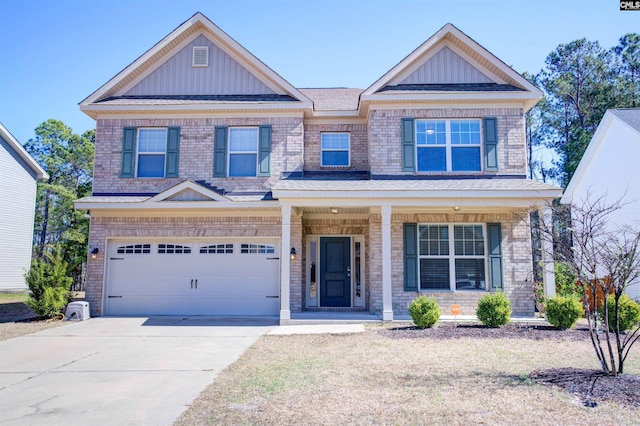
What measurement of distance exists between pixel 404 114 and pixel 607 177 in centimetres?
1084

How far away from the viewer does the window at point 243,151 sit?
1316cm

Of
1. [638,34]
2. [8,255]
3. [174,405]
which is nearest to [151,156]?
[174,405]

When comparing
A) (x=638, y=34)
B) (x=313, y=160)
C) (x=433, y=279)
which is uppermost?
(x=638, y=34)

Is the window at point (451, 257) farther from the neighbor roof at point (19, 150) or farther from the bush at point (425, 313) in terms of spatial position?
the neighbor roof at point (19, 150)

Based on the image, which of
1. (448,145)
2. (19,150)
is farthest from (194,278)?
(19,150)

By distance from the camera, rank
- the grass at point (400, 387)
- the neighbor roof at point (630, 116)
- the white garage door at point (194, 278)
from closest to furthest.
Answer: the grass at point (400, 387) < the white garage door at point (194, 278) < the neighbor roof at point (630, 116)

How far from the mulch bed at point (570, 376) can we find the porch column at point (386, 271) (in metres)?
1.26

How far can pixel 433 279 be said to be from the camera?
12438 mm

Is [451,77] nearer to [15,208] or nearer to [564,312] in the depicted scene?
[564,312]

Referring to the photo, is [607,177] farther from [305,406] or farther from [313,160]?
[305,406]

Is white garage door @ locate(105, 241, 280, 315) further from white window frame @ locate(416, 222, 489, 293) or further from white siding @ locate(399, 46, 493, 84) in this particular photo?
white siding @ locate(399, 46, 493, 84)

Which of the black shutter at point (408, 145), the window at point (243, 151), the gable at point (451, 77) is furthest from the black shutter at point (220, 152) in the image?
the black shutter at point (408, 145)

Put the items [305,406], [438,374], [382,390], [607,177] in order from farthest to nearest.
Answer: [607,177] → [438,374] → [382,390] → [305,406]

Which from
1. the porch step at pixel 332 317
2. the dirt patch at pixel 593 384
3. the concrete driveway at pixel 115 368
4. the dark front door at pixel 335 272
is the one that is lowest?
the concrete driveway at pixel 115 368
